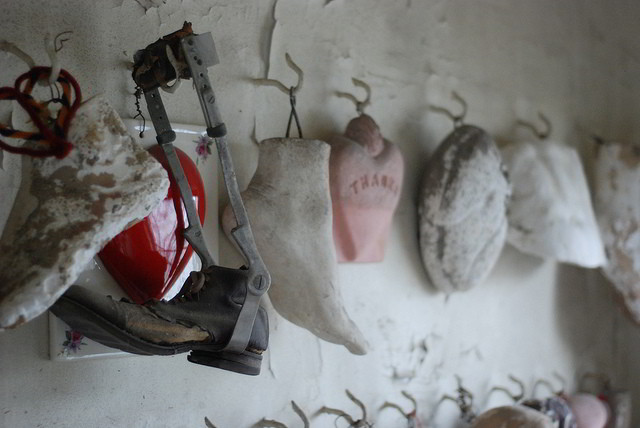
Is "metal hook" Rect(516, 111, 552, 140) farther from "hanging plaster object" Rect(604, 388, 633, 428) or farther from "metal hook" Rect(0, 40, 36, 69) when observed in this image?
"metal hook" Rect(0, 40, 36, 69)

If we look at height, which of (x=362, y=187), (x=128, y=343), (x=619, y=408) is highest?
A: (x=362, y=187)

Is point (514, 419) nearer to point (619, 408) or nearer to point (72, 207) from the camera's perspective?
point (619, 408)

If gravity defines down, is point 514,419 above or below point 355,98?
below

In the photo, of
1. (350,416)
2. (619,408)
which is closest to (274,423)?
(350,416)

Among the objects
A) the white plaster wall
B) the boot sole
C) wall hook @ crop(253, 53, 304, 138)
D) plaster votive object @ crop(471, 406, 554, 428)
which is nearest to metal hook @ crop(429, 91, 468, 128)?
the white plaster wall

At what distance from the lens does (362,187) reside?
30.1 inches

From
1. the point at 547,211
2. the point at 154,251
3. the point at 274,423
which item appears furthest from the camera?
the point at 547,211

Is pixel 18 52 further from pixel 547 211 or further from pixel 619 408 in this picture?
pixel 619 408

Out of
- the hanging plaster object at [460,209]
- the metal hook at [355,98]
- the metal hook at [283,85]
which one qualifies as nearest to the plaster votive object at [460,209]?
the hanging plaster object at [460,209]

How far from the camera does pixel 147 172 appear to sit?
51 cm

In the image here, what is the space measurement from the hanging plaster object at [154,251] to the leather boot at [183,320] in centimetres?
5

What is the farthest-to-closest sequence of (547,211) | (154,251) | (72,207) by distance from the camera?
(547,211), (154,251), (72,207)

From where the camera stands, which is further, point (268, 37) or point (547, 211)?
point (547, 211)

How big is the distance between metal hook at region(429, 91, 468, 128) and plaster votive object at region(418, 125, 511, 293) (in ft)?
0.15
